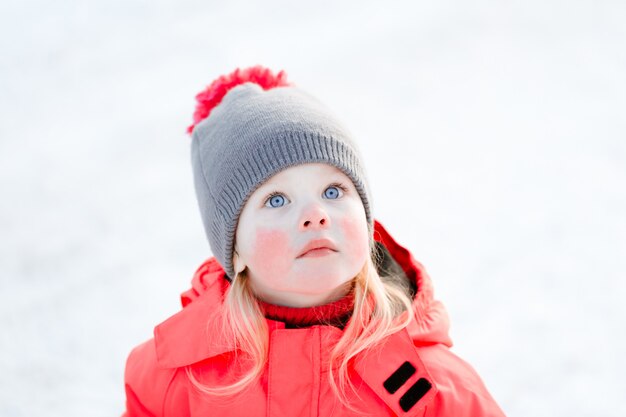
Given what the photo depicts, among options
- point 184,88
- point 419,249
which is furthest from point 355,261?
point 184,88

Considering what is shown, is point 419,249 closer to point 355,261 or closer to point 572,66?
point 355,261

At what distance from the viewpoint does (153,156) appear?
9.82 ft

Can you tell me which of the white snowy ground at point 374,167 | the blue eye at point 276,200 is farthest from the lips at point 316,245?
the white snowy ground at point 374,167

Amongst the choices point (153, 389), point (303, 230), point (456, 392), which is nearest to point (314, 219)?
point (303, 230)

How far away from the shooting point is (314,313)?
1.52m

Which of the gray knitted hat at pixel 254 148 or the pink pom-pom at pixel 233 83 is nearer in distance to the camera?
the gray knitted hat at pixel 254 148

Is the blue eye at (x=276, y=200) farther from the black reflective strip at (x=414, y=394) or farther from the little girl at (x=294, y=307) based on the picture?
the black reflective strip at (x=414, y=394)

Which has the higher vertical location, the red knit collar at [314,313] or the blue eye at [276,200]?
the blue eye at [276,200]

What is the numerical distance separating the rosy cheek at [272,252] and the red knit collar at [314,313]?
0.39ft

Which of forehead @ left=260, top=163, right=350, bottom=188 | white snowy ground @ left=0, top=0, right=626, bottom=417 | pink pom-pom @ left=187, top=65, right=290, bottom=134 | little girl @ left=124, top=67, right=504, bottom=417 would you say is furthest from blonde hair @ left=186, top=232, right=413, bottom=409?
white snowy ground @ left=0, top=0, right=626, bottom=417

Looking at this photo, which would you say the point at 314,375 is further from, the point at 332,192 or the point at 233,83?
the point at 233,83

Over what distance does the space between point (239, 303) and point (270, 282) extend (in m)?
0.13

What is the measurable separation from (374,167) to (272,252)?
1.44 metres

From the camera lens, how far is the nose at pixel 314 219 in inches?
54.8
